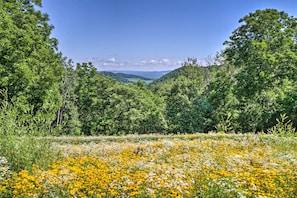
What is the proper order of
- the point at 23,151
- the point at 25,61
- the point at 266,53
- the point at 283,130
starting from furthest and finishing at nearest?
the point at 266,53 → the point at 25,61 → the point at 283,130 → the point at 23,151

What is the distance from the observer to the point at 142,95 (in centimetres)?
3191

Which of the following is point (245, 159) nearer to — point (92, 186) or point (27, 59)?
point (92, 186)

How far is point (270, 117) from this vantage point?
20.3 m

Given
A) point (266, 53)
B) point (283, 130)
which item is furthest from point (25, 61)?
point (266, 53)

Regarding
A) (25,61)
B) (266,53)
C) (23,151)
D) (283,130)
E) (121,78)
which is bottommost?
(283,130)

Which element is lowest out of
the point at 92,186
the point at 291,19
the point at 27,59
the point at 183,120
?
the point at 183,120

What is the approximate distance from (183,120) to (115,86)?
8.79 m

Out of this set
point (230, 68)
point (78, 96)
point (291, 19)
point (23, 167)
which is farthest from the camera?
point (78, 96)

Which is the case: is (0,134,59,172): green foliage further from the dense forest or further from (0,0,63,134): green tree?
(0,0,63,134): green tree

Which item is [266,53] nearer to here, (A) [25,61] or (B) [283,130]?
(B) [283,130]

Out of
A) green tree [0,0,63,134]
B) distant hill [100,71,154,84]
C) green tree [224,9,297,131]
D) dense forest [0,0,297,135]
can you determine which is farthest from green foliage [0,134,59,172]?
distant hill [100,71,154,84]

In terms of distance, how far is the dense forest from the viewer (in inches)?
531

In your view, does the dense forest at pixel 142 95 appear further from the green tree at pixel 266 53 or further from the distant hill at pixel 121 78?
the distant hill at pixel 121 78

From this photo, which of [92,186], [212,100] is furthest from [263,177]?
[212,100]
